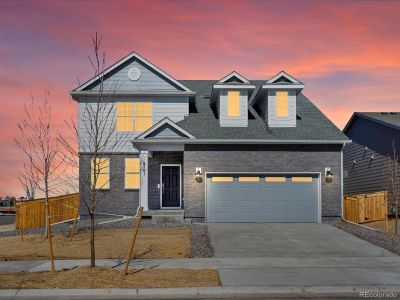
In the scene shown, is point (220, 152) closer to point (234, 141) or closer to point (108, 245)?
point (234, 141)

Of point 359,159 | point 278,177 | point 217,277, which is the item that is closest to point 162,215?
point 278,177

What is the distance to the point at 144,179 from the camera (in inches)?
1025

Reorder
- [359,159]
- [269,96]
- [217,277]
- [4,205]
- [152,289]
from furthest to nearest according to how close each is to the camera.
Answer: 1. [4,205]
2. [359,159]
3. [269,96]
4. [217,277]
5. [152,289]

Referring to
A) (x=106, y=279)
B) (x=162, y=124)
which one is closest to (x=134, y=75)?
(x=162, y=124)

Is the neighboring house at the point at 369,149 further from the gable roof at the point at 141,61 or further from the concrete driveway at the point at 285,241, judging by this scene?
the gable roof at the point at 141,61

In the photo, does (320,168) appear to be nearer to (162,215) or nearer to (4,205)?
(162,215)

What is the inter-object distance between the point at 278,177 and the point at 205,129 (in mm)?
4688

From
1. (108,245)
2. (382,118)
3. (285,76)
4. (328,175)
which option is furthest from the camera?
(382,118)

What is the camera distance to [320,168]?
25.8 m

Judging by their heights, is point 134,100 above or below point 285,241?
above

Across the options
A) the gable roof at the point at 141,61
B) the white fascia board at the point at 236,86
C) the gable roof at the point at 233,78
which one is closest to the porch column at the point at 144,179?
the gable roof at the point at 141,61

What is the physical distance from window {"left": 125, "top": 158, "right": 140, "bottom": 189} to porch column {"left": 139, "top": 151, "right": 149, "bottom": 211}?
90.2 inches

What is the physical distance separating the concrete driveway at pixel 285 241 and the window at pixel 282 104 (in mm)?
6569

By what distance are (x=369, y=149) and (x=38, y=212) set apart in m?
22.3
